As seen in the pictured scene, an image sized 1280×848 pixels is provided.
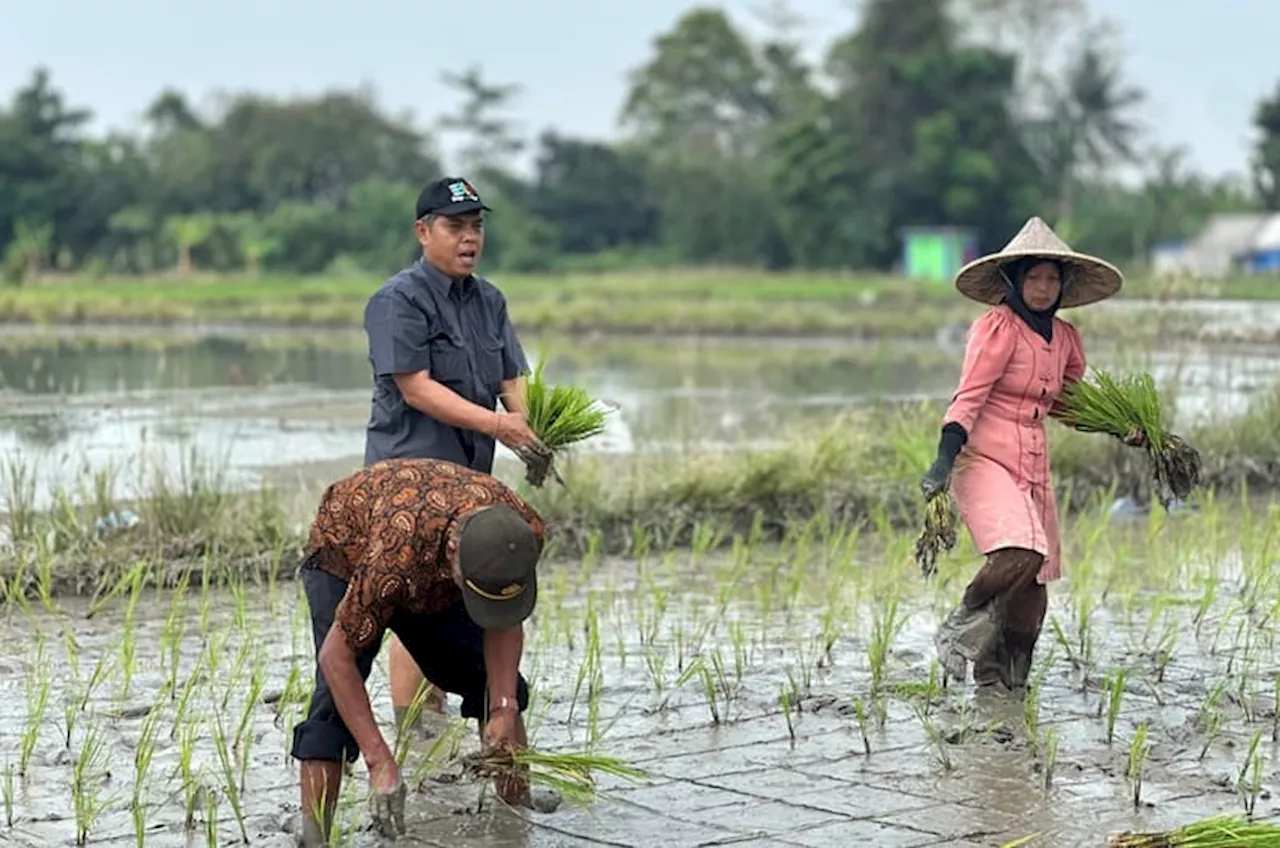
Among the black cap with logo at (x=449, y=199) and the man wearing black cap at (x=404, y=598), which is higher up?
the black cap with logo at (x=449, y=199)

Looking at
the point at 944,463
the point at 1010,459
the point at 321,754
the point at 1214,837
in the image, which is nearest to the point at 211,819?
the point at 321,754

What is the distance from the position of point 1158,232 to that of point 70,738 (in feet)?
186

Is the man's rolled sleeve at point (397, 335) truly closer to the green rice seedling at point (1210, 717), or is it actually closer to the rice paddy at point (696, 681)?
the rice paddy at point (696, 681)

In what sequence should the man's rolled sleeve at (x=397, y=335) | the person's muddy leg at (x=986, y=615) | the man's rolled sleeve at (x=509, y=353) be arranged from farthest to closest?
the person's muddy leg at (x=986, y=615), the man's rolled sleeve at (x=509, y=353), the man's rolled sleeve at (x=397, y=335)

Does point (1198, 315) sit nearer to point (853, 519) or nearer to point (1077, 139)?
point (853, 519)

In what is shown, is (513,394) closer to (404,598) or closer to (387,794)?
(404,598)

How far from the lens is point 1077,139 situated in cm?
6762

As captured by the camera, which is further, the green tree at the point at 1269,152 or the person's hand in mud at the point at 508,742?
the green tree at the point at 1269,152

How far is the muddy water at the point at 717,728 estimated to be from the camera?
4.99 metres

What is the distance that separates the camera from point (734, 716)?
6.16m

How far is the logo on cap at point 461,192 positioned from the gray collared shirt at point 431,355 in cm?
21

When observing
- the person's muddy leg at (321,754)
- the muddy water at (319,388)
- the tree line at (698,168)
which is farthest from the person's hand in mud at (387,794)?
the tree line at (698,168)

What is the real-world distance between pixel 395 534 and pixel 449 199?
132 cm

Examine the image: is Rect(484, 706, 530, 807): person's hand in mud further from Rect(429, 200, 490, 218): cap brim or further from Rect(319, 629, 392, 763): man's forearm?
Rect(429, 200, 490, 218): cap brim
